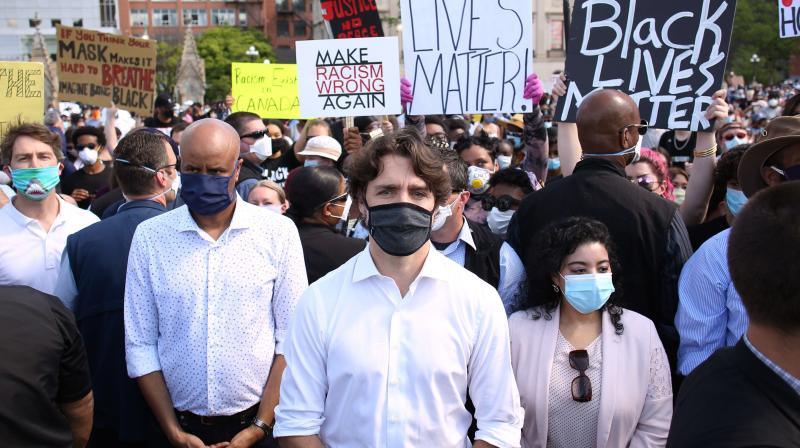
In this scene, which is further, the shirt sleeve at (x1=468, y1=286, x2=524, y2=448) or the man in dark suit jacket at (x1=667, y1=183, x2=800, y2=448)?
the shirt sleeve at (x1=468, y1=286, x2=524, y2=448)

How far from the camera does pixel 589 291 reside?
3.44 m

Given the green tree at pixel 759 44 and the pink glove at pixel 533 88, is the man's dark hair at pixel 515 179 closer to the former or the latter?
the pink glove at pixel 533 88

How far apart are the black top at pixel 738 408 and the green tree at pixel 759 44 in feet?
236

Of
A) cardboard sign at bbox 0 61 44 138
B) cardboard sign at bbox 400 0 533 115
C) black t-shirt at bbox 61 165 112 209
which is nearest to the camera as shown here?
cardboard sign at bbox 400 0 533 115

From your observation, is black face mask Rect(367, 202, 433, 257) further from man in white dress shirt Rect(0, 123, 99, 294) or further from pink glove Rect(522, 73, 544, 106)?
pink glove Rect(522, 73, 544, 106)

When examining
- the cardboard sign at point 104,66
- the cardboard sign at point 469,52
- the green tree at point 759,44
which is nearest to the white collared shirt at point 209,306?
the cardboard sign at point 469,52

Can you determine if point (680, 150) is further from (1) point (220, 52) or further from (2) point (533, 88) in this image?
(1) point (220, 52)

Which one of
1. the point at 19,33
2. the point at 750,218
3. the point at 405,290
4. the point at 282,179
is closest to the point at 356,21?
the point at 282,179

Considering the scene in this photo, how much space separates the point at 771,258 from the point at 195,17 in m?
109

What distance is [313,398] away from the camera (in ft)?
9.18

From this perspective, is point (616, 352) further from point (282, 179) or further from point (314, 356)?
point (282, 179)

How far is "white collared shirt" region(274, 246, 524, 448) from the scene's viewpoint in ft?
8.97

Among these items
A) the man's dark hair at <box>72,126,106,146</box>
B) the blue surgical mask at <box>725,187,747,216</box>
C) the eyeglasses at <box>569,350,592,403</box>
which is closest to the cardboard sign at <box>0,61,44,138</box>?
the man's dark hair at <box>72,126,106,146</box>

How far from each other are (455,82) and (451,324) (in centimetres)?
389
